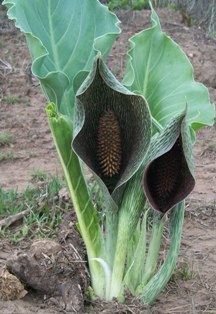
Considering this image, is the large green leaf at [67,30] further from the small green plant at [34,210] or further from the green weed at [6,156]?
the green weed at [6,156]

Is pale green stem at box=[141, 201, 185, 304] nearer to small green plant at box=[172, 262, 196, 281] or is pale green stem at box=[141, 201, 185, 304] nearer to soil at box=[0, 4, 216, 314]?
soil at box=[0, 4, 216, 314]

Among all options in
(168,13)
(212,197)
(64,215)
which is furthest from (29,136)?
(168,13)

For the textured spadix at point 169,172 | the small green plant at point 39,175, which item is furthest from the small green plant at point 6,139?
the textured spadix at point 169,172

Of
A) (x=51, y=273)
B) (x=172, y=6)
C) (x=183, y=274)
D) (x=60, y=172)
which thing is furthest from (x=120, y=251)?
(x=172, y=6)

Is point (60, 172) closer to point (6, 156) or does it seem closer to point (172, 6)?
point (6, 156)

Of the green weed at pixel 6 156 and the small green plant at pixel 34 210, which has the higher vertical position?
the small green plant at pixel 34 210

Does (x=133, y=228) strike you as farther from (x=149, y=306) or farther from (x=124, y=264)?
(x=149, y=306)
